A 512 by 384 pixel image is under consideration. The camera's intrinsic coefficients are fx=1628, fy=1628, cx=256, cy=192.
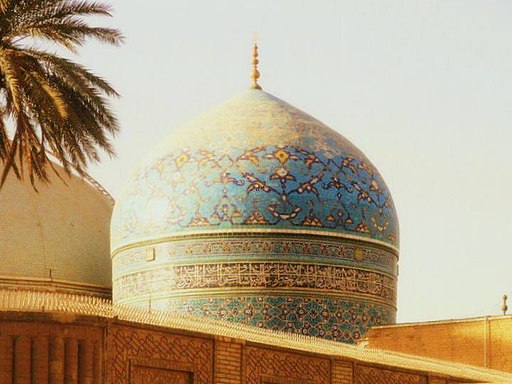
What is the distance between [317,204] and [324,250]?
0.71m

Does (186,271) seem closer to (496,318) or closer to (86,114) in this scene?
(496,318)

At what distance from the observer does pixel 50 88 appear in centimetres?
1623

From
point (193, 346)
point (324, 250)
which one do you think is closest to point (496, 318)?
point (324, 250)

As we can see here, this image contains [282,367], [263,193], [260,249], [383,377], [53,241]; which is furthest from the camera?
[53,241]

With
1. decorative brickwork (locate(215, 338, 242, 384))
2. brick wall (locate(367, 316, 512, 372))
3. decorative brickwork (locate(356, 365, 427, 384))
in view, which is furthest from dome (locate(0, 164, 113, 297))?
decorative brickwork (locate(215, 338, 242, 384))

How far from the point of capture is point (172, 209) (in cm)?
2453

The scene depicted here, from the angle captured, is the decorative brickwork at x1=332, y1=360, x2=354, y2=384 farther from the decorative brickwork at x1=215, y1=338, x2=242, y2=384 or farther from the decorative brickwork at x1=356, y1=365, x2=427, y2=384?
the decorative brickwork at x1=215, y1=338, x2=242, y2=384

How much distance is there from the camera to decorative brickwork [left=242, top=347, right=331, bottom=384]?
17391 millimetres

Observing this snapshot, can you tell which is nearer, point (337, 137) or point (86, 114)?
point (86, 114)

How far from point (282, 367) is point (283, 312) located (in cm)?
596

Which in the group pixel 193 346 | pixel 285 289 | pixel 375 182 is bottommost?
pixel 193 346

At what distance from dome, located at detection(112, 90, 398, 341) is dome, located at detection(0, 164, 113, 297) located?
2.19 m

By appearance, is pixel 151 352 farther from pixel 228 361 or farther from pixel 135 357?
pixel 228 361

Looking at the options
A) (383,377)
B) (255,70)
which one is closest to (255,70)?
(255,70)
